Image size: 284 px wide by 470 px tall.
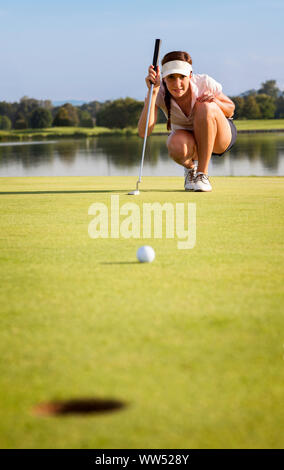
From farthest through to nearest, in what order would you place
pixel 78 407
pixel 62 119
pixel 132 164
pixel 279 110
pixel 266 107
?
pixel 62 119, pixel 279 110, pixel 266 107, pixel 132 164, pixel 78 407

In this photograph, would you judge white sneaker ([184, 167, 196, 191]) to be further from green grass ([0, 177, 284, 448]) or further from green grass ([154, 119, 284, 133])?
green grass ([154, 119, 284, 133])

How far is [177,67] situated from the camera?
6207 mm

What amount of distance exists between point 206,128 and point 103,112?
8657cm

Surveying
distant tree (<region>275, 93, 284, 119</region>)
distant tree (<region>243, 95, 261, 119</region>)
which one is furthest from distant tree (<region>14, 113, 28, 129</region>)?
distant tree (<region>275, 93, 284, 119</region>)

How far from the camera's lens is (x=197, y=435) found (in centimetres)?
132

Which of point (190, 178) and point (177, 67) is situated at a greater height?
point (177, 67)

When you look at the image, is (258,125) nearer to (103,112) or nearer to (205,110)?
(103,112)

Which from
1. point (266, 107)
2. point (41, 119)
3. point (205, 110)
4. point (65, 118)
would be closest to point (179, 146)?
point (205, 110)

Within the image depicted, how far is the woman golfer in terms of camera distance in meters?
6.33

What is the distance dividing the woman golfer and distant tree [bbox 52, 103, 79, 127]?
330ft

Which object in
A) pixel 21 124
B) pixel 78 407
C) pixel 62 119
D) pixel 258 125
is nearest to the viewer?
pixel 78 407

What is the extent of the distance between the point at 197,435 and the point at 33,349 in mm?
733
